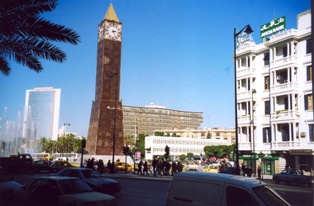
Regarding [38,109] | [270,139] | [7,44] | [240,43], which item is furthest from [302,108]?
[7,44]

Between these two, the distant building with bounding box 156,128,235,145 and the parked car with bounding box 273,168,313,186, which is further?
the distant building with bounding box 156,128,235,145

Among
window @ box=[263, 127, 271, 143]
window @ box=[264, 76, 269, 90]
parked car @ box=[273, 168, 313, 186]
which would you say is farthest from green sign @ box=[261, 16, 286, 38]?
parked car @ box=[273, 168, 313, 186]

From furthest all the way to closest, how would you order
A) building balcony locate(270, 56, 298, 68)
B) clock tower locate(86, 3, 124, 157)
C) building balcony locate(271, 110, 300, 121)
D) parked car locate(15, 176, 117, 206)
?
clock tower locate(86, 3, 124, 157) → building balcony locate(270, 56, 298, 68) → building balcony locate(271, 110, 300, 121) → parked car locate(15, 176, 117, 206)

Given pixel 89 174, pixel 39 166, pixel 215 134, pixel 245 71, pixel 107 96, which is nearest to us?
pixel 89 174

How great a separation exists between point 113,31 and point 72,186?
1845 inches

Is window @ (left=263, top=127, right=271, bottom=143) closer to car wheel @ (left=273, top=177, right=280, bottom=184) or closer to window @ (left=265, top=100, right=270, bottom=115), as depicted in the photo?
window @ (left=265, top=100, right=270, bottom=115)

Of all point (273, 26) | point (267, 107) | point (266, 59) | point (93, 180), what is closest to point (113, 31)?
point (273, 26)

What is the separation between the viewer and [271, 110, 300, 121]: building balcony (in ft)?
108

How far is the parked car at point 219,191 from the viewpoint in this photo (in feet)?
19.7

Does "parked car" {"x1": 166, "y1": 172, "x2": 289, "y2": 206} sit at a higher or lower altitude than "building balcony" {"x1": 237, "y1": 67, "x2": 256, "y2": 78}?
lower

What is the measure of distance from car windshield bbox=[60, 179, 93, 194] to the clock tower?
1605 inches

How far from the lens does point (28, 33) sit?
8977 millimetres

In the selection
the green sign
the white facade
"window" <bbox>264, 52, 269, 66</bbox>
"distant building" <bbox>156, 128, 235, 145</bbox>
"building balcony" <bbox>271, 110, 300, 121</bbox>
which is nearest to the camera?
"building balcony" <bbox>271, 110, 300, 121</bbox>

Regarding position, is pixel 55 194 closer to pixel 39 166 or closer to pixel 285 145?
pixel 39 166
